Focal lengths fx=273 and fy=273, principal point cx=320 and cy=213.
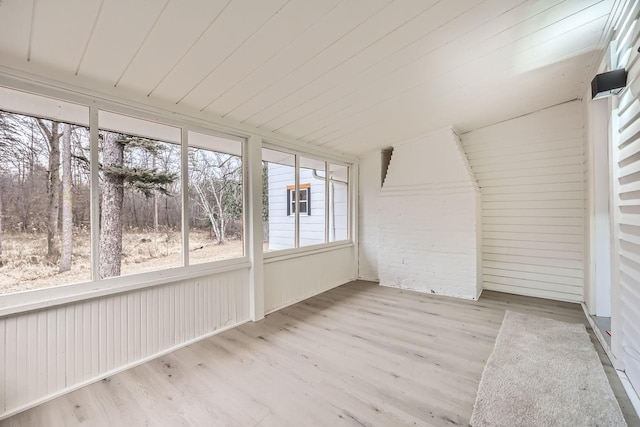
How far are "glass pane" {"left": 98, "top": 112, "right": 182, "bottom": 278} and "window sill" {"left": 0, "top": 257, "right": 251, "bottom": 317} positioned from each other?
8 centimetres

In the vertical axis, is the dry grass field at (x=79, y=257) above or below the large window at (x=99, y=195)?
below

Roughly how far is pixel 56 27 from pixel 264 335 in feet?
9.32

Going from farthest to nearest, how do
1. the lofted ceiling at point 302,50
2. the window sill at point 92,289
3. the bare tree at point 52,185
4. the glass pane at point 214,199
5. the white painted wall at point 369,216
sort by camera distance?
the white painted wall at point 369,216, the glass pane at point 214,199, the bare tree at point 52,185, the window sill at point 92,289, the lofted ceiling at point 302,50

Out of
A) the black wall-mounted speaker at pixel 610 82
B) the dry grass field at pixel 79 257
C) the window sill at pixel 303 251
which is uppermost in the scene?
the black wall-mounted speaker at pixel 610 82

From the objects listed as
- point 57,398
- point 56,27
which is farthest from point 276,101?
point 57,398

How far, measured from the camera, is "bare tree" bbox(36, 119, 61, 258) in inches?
79.0

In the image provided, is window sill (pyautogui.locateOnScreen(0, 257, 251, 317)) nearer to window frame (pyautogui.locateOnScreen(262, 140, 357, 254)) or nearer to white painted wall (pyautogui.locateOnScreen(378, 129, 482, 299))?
window frame (pyautogui.locateOnScreen(262, 140, 357, 254))

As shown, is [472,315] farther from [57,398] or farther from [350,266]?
[57,398]

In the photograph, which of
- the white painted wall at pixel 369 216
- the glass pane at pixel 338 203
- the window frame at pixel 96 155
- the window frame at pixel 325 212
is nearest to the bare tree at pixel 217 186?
the window frame at pixel 96 155

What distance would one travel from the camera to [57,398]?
1.93 metres

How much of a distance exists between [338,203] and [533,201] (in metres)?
3.04

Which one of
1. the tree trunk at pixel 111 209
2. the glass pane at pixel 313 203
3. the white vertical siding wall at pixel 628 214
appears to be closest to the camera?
the white vertical siding wall at pixel 628 214

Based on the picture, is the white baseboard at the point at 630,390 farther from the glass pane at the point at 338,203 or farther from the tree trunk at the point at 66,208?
the tree trunk at the point at 66,208

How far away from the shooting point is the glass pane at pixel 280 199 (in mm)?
3973
